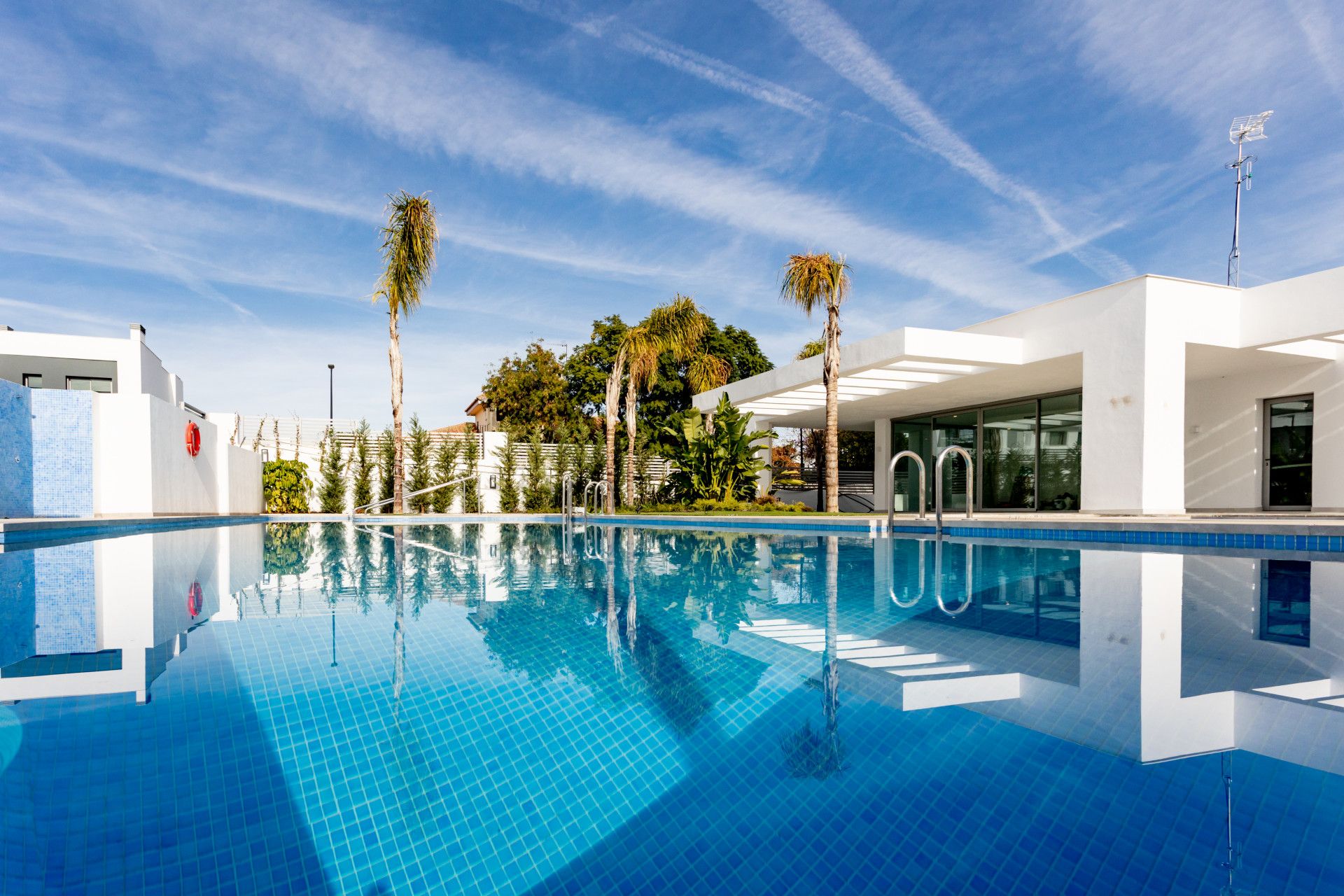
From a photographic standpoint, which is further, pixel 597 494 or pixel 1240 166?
pixel 597 494

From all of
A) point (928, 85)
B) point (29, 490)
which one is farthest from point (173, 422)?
point (928, 85)

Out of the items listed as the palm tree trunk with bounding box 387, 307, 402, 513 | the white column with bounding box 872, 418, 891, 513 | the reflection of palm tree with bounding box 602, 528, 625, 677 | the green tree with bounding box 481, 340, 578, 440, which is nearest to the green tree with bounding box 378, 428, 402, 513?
the palm tree trunk with bounding box 387, 307, 402, 513

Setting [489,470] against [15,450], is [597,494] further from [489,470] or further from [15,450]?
[15,450]

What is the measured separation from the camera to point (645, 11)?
16312 millimetres

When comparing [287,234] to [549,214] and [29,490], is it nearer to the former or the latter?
[549,214]

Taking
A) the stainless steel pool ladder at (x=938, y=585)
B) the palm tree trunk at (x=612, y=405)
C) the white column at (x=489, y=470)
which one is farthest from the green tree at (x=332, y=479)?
the stainless steel pool ladder at (x=938, y=585)

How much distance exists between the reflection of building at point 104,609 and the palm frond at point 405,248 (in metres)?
9.31

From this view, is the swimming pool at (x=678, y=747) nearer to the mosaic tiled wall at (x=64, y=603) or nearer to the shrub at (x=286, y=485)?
the mosaic tiled wall at (x=64, y=603)

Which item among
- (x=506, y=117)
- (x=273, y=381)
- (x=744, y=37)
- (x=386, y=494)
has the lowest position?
(x=386, y=494)

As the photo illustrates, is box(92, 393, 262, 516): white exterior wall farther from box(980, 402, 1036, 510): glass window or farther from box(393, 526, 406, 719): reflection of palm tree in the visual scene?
box(980, 402, 1036, 510): glass window

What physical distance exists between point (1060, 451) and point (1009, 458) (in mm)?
1666

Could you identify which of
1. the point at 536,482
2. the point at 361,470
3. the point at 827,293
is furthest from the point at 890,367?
the point at 361,470

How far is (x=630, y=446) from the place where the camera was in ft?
63.7

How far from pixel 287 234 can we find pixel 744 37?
513 inches
